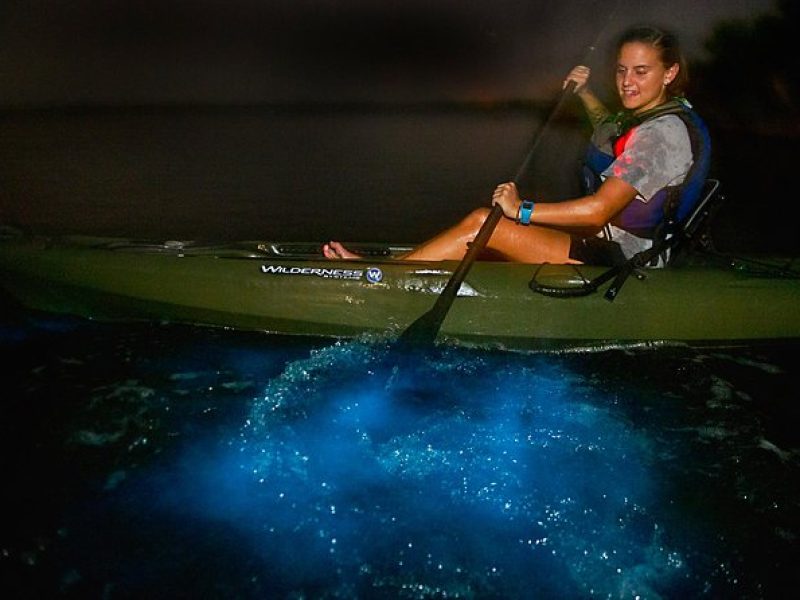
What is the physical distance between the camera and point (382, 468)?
302 centimetres

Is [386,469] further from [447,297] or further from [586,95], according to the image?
[586,95]

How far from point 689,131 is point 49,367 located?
373 centimetres

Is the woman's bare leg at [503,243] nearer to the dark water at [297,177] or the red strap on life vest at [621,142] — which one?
the red strap on life vest at [621,142]

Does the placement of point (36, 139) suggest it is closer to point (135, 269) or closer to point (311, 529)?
point (135, 269)

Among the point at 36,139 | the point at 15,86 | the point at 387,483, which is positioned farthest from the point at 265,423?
the point at 15,86

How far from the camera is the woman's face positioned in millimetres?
3406

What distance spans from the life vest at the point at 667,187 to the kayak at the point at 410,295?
1.03ft

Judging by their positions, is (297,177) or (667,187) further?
(297,177)

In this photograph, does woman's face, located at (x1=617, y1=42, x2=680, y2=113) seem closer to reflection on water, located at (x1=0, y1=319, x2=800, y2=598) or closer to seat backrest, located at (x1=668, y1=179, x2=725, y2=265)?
seat backrest, located at (x1=668, y1=179, x2=725, y2=265)

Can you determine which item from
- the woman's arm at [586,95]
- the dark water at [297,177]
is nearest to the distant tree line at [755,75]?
the dark water at [297,177]

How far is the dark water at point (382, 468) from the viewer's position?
2.52 m

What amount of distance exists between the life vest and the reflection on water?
792 millimetres

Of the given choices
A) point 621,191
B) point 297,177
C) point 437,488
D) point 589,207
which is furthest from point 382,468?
point 297,177

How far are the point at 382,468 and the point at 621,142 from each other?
2196 millimetres
